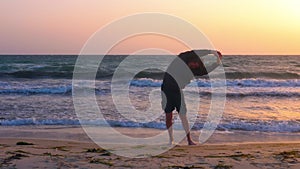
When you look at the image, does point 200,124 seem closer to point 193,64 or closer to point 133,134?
point 133,134

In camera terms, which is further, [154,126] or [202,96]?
[202,96]

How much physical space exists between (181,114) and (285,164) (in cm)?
210

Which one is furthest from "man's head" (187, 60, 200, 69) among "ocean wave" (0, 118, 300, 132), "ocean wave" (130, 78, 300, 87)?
"ocean wave" (130, 78, 300, 87)

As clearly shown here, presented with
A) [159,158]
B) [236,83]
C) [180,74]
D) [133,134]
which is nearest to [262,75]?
[236,83]

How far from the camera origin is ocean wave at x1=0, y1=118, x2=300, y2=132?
9.09 meters

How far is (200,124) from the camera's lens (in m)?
9.54

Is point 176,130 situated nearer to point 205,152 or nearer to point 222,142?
point 222,142

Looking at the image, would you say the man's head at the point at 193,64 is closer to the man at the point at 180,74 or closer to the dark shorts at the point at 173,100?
the man at the point at 180,74

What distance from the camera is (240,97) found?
15.9m

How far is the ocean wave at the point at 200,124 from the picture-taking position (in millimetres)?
9086

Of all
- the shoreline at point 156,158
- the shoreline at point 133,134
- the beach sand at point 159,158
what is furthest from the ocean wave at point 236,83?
the shoreline at point 156,158

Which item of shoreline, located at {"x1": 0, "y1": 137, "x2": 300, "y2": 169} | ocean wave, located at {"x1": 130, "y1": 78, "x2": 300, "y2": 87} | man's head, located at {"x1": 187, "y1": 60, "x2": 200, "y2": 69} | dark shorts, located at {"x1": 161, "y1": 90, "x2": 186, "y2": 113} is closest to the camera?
shoreline, located at {"x1": 0, "y1": 137, "x2": 300, "y2": 169}

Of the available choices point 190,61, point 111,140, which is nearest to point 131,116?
point 111,140

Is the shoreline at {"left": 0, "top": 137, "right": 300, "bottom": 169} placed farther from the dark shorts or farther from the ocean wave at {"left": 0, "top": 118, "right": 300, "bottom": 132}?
the ocean wave at {"left": 0, "top": 118, "right": 300, "bottom": 132}
